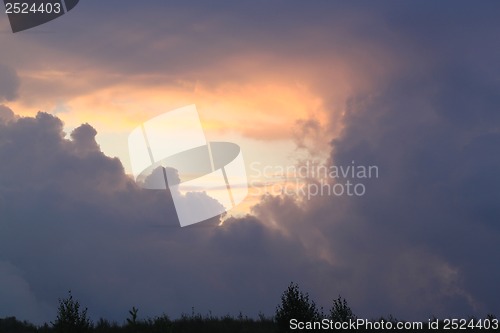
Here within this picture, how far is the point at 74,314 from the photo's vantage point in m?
29.5

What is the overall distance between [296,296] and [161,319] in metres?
7.30

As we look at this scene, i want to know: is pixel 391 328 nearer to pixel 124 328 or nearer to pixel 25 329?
pixel 124 328

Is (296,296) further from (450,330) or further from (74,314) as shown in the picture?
(450,330)

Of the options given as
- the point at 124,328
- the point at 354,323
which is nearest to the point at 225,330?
the point at 124,328

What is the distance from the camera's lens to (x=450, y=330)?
38.7 meters

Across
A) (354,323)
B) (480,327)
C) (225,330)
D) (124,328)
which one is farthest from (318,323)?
(124,328)

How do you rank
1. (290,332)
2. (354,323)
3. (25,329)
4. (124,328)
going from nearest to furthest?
1. (290,332)
2. (354,323)
3. (124,328)
4. (25,329)

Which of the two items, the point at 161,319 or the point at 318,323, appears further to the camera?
the point at 318,323

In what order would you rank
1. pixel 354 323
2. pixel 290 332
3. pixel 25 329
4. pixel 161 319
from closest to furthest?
pixel 161 319 < pixel 290 332 < pixel 354 323 < pixel 25 329

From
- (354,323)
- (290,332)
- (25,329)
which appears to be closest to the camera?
(290,332)

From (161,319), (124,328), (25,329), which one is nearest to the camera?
(161,319)

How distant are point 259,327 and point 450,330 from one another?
41.8 ft

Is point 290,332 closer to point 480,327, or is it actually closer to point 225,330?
point 225,330

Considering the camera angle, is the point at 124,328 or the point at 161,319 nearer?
the point at 161,319
